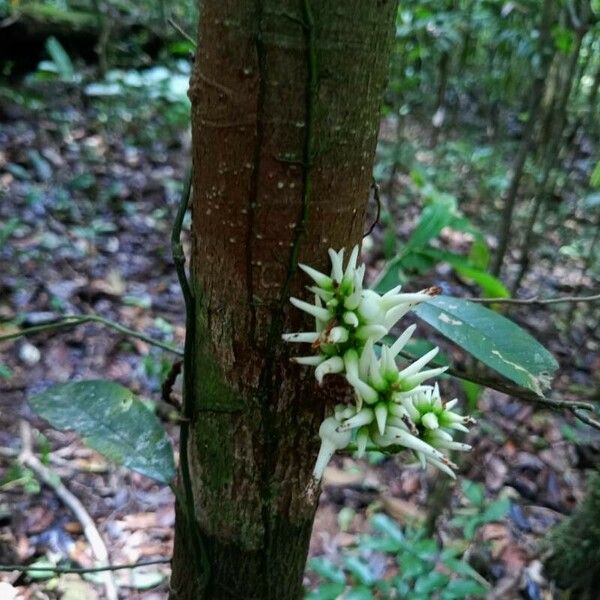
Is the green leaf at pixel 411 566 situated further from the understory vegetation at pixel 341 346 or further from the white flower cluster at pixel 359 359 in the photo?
the white flower cluster at pixel 359 359

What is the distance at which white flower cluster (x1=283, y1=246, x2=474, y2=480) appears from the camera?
0.63 m

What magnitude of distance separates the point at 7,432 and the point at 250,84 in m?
1.71

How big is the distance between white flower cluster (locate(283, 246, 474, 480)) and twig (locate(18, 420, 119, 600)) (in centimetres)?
118

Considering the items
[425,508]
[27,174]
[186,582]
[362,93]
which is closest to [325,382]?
[362,93]

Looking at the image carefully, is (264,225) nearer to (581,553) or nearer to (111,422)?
(111,422)

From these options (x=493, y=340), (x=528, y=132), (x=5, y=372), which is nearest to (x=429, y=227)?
(x=493, y=340)

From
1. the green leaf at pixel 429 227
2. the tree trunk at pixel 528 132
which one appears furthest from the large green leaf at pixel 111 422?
the tree trunk at pixel 528 132

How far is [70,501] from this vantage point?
1.78m

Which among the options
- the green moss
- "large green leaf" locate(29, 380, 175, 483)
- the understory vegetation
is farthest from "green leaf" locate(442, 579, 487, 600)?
"large green leaf" locate(29, 380, 175, 483)

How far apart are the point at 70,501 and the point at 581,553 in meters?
1.49

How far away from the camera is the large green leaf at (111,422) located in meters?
0.84

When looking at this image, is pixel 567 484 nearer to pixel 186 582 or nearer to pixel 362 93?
pixel 186 582

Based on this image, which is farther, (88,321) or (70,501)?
(70,501)

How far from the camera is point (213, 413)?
0.75 metres
